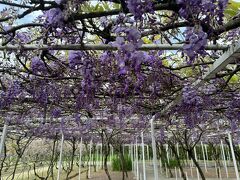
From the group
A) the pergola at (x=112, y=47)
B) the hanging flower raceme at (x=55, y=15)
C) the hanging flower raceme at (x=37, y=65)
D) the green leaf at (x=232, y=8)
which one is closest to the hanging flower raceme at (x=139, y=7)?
the pergola at (x=112, y=47)

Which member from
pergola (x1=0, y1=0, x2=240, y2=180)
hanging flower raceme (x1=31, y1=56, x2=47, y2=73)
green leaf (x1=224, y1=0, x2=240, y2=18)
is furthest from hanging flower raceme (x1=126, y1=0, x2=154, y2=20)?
hanging flower raceme (x1=31, y1=56, x2=47, y2=73)

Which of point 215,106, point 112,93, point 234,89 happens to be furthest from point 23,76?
point 215,106

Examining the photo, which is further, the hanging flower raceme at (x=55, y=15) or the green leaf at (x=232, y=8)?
the green leaf at (x=232, y=8)

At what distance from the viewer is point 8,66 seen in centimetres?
337

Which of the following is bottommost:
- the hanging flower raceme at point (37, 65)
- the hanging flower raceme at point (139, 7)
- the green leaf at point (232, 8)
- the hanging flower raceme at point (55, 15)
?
the hanging flower raceme at point (139, 7)

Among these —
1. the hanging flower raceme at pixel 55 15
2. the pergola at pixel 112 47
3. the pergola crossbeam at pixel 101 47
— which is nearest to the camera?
the pergola at pixel 112 47

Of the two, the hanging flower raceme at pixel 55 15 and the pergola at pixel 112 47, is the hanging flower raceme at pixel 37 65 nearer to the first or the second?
the pergola at pixel 112 47

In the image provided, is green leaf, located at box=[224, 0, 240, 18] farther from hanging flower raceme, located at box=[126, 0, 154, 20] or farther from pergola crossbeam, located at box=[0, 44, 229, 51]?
hanging flower raceme, located at box=[126, 0, 154, 20]

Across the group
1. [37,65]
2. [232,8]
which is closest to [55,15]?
[232,8]

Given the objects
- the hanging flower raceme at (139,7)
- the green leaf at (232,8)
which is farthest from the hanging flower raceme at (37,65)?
the green leaf at (232,8)

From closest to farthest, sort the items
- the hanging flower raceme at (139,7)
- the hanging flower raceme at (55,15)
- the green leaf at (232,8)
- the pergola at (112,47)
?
the hanging flower raceme at (139,7) < the pergola at (112,47) < the hanging flower raceme at (55,15) < the green leaf at (232,8)

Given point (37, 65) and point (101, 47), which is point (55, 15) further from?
point (37, 65)

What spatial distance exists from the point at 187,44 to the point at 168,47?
46cm

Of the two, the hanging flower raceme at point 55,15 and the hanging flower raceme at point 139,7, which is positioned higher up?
the hanging flower raceme at point 55,15
